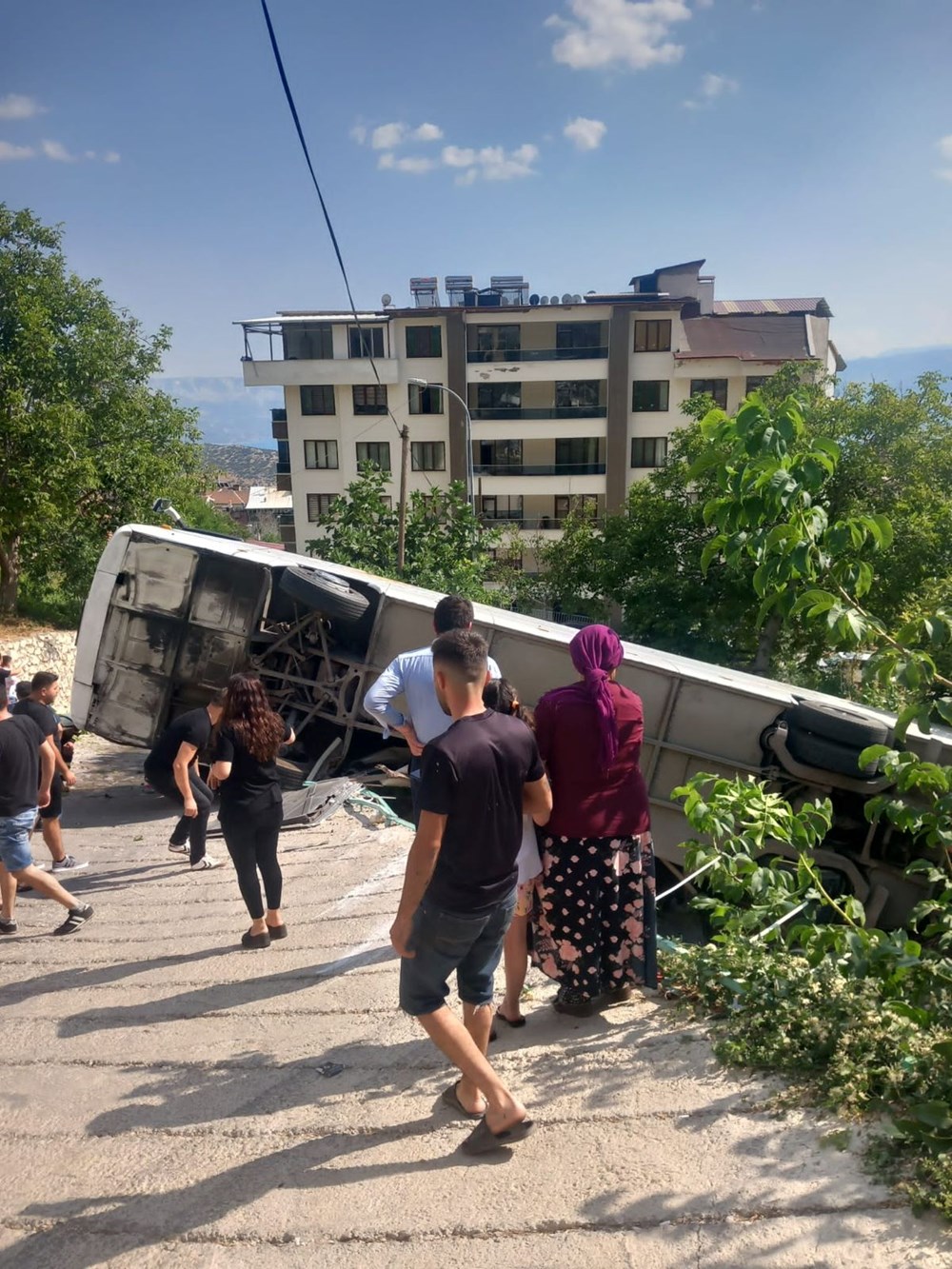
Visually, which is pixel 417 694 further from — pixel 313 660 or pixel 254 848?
pixel 313 660

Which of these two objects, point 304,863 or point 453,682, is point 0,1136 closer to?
point 453,682

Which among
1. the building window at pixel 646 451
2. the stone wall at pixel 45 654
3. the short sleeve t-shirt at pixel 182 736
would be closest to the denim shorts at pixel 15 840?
the short sleeve t-shirt at pixel 182 736

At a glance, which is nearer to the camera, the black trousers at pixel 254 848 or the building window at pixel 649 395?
the black trousers at pixel 254 848

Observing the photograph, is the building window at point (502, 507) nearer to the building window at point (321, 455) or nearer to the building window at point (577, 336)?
the building window at point (577, 336)

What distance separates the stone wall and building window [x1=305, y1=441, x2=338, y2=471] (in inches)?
751

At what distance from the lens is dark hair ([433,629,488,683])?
280 centimetres

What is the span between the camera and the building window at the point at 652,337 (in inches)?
1276

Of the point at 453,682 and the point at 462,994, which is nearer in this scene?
the point at 453,682

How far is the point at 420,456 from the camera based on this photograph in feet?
115

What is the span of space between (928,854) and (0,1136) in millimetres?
6369

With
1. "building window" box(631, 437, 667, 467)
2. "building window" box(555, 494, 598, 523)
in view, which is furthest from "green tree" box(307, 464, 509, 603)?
"building window" box(631, 437, 667, 467)

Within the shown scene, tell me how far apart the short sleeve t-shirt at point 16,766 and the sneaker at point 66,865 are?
2.05 meters

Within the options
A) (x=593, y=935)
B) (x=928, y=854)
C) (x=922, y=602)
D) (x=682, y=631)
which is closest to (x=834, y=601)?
(x=593, y=935)

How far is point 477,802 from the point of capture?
108 inches
